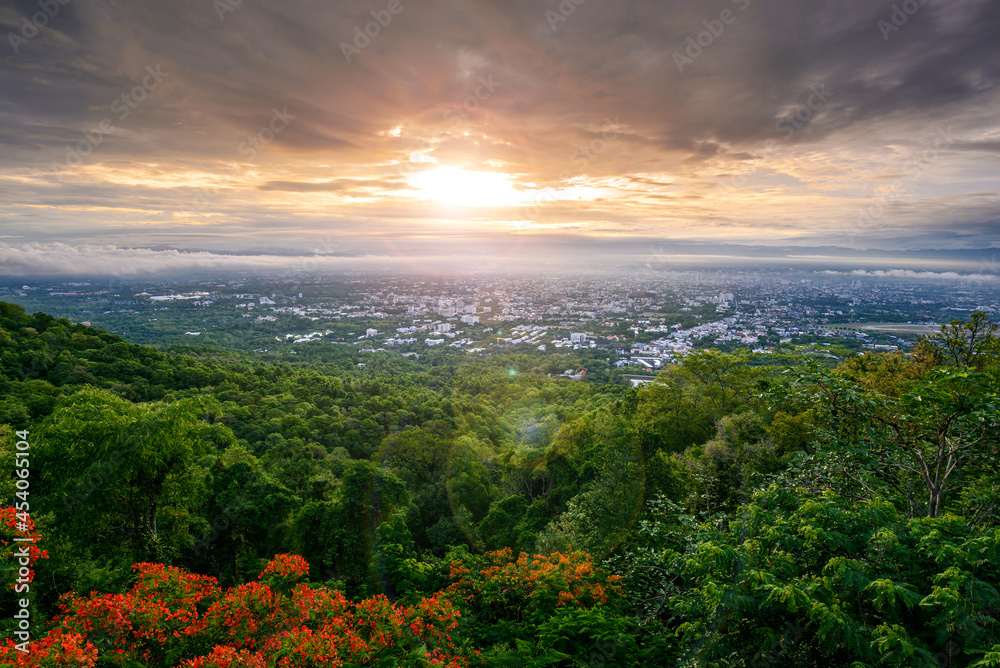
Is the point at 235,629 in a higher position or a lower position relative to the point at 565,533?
higher

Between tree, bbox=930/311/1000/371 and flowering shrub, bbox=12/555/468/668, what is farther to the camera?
tree, bbox=930/311/1000/371

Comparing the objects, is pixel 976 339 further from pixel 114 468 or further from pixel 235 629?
pixel 114 468

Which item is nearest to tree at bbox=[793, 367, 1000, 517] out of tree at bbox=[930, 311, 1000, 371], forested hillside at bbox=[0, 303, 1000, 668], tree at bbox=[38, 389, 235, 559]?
forested hillside at bbox=[0, 303, 1000, 668]

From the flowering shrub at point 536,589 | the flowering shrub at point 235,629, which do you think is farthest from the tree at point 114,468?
the flowering shrub at point 536,589

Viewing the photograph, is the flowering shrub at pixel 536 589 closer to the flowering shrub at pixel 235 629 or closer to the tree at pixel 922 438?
the flowering shrub at pixel 235 629

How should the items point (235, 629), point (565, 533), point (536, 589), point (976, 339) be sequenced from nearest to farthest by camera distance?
point (235, 629), point (536, 589), point (976, 339), point (565, 533)

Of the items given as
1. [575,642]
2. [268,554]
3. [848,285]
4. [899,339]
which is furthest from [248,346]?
[848,285]

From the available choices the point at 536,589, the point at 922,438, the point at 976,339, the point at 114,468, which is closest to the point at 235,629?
the point at 536,589

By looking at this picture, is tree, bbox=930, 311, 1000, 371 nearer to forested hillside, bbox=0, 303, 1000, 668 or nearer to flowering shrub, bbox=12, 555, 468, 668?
forested hillside, bbox=0, 303, 1000, 668

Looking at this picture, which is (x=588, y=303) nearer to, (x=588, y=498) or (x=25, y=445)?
(x=588, y=498)
